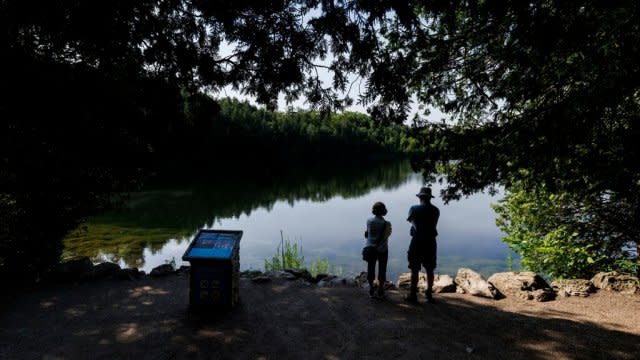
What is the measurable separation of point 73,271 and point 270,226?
15785 millimetres

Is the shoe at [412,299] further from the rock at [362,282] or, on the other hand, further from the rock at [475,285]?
the rock at [475,285]

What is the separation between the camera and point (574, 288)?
698 centimetres

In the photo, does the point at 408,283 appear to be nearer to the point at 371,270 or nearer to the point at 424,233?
the point at 371,270

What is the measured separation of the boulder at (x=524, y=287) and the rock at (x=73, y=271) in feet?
26.9

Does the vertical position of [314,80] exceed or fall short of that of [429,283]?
it exceeds it

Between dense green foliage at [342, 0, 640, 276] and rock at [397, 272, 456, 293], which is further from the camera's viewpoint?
rock at [397, 272, 456, 293]

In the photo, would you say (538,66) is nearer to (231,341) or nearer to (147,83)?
(147,83)

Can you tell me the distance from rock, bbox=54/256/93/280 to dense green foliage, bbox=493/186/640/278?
9444mm

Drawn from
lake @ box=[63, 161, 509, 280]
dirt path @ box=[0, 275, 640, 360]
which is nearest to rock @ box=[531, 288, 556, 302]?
dirt path @ box=[0, 275, 640, 360]

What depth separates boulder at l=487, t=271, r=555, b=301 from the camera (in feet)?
22.5

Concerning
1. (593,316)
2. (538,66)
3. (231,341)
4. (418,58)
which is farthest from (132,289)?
(593,316)

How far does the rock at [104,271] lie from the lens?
25.3ft

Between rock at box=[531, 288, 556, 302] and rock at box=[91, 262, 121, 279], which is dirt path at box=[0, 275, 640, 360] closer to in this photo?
rock at box=[531, 288, 556, 302]

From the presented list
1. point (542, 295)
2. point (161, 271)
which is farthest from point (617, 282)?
point (161, 271)
